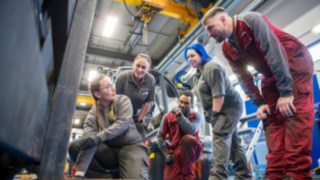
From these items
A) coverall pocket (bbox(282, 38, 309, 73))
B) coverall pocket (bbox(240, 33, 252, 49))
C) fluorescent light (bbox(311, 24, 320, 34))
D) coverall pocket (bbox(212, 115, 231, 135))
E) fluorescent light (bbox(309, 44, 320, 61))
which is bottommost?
coverall pocket (bbox(212, 115, 231, 135))

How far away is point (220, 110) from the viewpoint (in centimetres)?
226

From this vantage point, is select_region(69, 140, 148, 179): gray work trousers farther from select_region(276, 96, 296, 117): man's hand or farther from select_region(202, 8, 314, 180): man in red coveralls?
select_region(276, 96, 296, 117): man's hand

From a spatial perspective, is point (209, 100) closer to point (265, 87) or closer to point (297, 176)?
point (265, 87)

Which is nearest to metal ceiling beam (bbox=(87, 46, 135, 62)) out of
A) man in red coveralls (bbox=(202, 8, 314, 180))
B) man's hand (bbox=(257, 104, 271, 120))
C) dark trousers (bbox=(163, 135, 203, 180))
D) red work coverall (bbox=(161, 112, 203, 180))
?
red work coverall (bbox=(161, 112, 203, 180))

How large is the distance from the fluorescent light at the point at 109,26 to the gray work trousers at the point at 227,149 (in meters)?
5.28

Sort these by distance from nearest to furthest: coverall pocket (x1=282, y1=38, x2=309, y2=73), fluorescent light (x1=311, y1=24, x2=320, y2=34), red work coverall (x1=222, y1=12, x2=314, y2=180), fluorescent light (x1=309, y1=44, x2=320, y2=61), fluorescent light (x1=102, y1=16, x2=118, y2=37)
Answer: red work coverall (x1=222, y1=12, x2=314, y2=180) → coverall pocket (x1=282, y1=38, x2=309, y2=73) → fluorescent light (x1=311, y1=24, x2=320, y2=34) → fluorescent light (x1=309, y1=44, x2=320, y2=61) → fluorescent light (x1=102, y1=16, x2=118, y2=37)

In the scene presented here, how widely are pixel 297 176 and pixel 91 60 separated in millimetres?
8955

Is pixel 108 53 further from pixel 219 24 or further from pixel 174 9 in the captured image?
pixel 219 24

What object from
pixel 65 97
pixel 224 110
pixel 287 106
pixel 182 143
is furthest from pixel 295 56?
pixel 182 143

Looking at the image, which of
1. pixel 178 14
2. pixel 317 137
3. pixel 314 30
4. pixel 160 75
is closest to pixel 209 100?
pixel 317 137

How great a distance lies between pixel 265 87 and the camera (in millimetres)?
1767

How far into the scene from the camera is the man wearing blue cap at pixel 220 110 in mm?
2115

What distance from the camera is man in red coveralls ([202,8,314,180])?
1.42m

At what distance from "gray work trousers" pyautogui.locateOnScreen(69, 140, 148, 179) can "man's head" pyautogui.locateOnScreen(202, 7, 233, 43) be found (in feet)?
3.79
